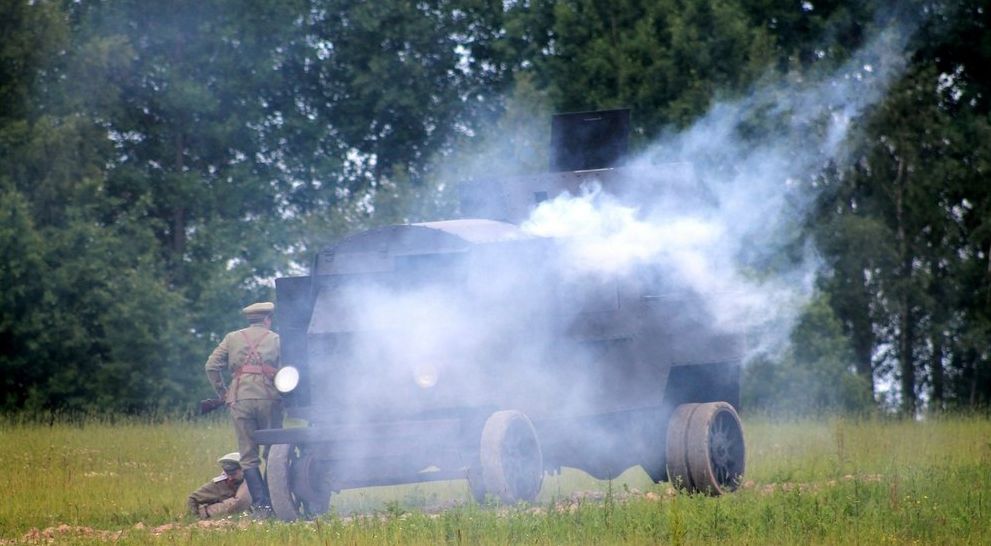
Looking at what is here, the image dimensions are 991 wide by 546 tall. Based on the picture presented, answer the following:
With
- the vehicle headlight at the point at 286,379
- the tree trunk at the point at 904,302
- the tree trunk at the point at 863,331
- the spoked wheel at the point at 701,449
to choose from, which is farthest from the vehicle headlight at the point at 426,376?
the tree trunk at the point at 904,302

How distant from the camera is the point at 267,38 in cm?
4641

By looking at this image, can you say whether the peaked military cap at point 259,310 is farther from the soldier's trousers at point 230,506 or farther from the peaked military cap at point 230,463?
the soldier's trousers at point 230,506

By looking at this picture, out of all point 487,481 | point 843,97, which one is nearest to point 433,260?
point 487,481

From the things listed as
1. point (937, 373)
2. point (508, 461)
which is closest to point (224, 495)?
point (508, 461)

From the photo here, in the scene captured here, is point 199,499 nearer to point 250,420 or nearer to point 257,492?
point 257,492

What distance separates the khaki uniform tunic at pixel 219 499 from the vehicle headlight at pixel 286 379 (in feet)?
4.58

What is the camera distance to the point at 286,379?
1509cm

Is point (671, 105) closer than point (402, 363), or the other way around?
point (402, 363)

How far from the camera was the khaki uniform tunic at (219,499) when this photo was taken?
1584cm

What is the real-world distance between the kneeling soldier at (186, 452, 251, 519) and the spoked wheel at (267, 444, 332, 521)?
35.2 inches

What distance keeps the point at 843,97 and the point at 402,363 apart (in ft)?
58.3

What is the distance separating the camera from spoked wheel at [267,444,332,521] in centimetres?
1498

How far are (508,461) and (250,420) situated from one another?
117 inches

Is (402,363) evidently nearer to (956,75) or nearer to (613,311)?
(613,311)
